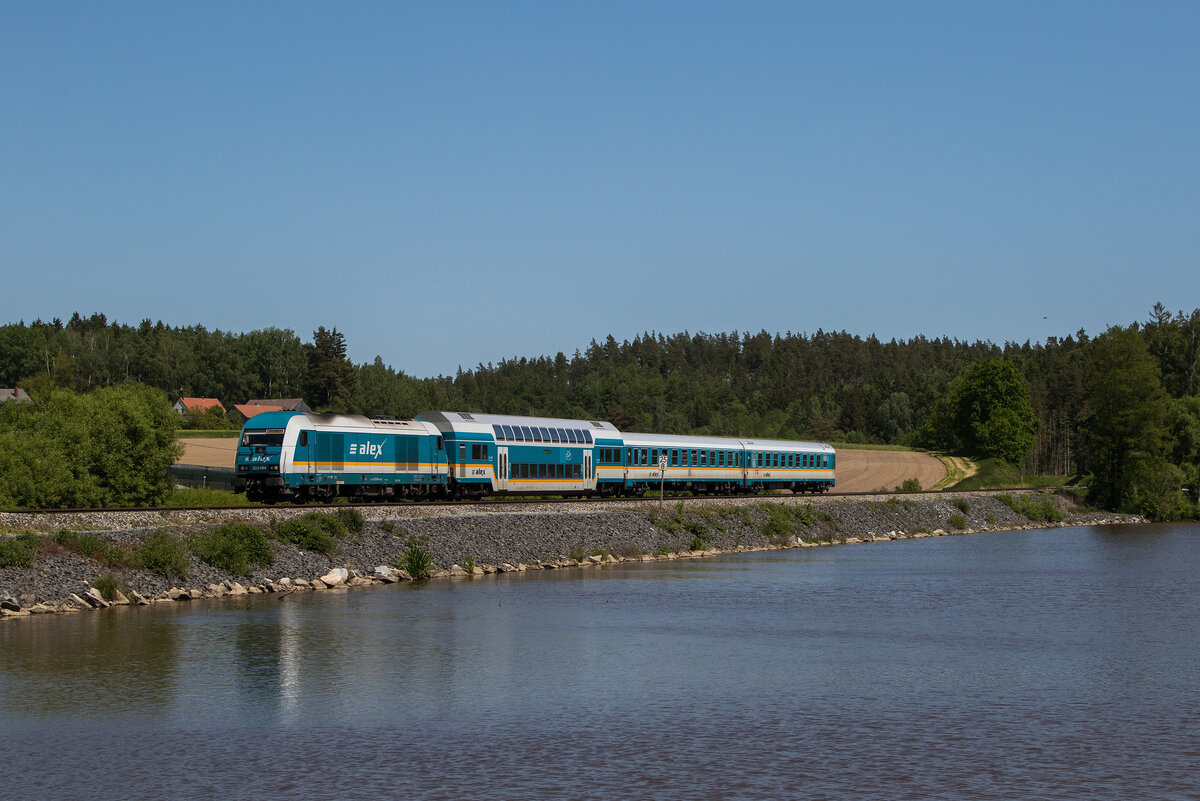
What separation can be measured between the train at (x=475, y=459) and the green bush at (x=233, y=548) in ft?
22.7

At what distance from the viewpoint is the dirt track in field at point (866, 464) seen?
97625 mm

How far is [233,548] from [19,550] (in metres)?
6.20

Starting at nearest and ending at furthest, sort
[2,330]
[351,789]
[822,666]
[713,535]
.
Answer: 1. [351,789]
2. [822,666]
3. [713,535]
4. [2,330]

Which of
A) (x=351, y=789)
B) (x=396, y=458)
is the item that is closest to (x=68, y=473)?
(x=396, y=458)

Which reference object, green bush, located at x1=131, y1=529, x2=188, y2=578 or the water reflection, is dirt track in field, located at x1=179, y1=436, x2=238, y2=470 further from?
the water reflection

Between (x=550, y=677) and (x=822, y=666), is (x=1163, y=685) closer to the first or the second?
(x=822, y=666)

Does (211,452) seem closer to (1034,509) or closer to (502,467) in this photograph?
(502,467)

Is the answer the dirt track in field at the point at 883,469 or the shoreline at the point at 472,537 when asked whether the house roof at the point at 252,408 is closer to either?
the dirt track in field at the point at 883,469

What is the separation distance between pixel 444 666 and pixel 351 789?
8694 millimetres

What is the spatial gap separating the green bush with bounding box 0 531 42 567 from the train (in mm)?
12261

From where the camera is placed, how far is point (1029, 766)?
17078 mm

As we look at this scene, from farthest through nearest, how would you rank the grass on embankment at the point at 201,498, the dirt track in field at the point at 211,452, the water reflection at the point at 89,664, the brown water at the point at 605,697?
the dirt track in field at the point at 211,452 → the grass on embankment at the point at 201,498 → the water reflection at the point at 89,664 → the brown water at the point at 605,697

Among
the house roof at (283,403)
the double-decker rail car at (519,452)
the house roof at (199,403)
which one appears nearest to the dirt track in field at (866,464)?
the house roof at (283,403)

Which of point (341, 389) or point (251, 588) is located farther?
point (341, 389)
